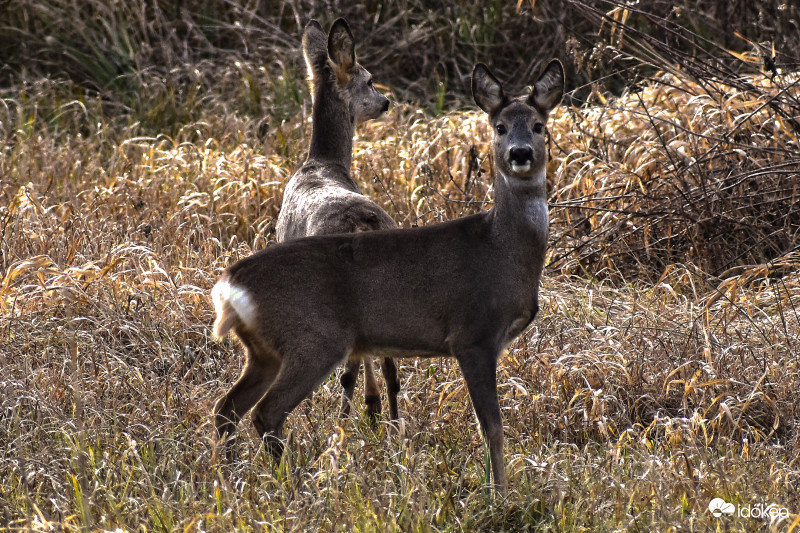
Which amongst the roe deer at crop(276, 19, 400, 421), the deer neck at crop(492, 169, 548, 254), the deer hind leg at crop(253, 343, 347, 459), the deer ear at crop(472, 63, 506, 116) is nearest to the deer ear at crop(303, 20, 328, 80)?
the roe deer at crop(276, 19, 400, 421)

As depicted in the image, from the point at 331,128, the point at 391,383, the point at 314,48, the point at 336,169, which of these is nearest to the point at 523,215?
the point at 391,383

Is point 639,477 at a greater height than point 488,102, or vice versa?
point 488,102

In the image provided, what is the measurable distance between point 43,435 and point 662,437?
7.96 ft

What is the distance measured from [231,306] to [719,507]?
5.94 feet

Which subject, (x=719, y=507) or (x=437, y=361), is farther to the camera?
(x=437, y=361)

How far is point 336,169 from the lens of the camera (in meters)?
5.92

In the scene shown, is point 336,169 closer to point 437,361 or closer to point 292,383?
point 437,361

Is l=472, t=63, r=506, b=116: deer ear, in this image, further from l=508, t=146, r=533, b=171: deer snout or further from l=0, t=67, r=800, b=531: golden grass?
l=0, t=67, r=800, b=531: golden grass

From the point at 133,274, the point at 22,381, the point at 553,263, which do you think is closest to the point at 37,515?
→ the point at 22,381

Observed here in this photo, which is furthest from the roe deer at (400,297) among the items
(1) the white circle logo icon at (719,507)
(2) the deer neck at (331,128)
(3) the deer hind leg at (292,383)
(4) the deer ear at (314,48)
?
(4) the deer ear at (314,48)

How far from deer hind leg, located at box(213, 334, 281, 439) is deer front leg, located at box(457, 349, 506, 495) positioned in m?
0.72

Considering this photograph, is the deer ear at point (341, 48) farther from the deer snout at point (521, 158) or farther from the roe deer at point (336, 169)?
the deer snout at point (521, 158)

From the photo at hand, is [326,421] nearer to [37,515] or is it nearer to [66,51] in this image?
[37,515]

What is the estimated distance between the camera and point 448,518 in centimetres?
399
